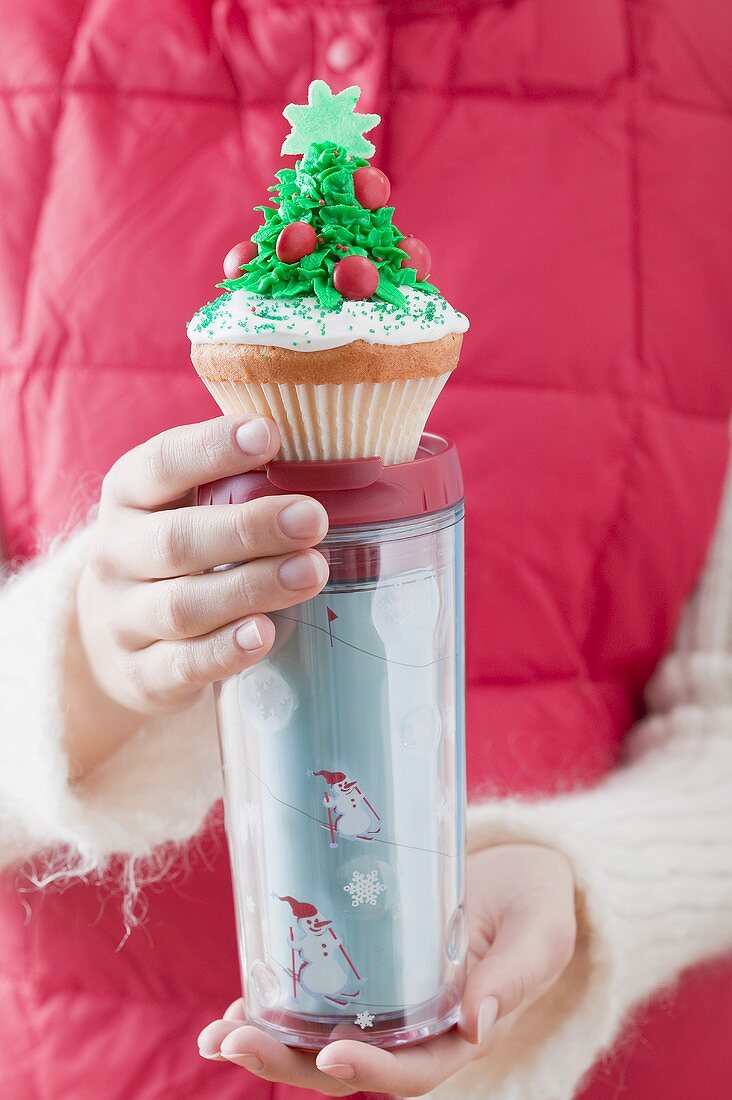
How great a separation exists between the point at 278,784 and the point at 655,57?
2.13 ft

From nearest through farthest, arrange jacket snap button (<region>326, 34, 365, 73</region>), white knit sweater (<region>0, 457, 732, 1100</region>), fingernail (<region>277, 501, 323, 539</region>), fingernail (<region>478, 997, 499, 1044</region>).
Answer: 1. fingernail (<region>277, 501, 323, 539</region>)
2. fingernail (<region>478, 997, 499, 1044</region>)
3. white knit sweater (<region>0, 457, 732, 1100</region>)
4. jacket snap button (<region>326, 34, 365, 73</region>)

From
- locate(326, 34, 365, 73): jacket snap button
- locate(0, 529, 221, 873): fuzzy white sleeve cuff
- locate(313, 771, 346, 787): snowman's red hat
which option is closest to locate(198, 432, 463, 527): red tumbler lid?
locate(313, 771, 346, 787): snowman's red hat

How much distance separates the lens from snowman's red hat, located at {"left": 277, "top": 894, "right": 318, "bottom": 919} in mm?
465

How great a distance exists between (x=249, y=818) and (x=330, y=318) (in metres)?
0.25

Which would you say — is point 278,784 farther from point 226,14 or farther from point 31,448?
point 226,14

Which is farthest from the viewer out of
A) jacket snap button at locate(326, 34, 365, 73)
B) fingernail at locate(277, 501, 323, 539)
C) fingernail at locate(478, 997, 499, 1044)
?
jacket snap button at locate(326, 34, 365, 73)

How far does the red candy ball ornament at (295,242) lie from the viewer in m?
0.42

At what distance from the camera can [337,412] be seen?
43 cm

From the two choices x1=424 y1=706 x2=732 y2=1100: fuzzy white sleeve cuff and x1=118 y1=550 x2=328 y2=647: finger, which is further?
x1=424 y1=706 x2=732 y2=1100: fuzzy white sleeve cuff

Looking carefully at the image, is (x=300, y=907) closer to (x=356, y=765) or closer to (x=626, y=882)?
(x=356, y=765)

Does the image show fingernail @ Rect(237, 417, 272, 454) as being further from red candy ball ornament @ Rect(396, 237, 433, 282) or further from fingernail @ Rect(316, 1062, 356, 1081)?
fingernail @ Rect(316, 1062, 356, 1081)

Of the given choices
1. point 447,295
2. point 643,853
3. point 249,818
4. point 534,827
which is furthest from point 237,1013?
point 447,295

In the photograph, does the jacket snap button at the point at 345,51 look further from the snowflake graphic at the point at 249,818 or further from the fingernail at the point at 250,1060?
the fingernail at the point at 250,1060

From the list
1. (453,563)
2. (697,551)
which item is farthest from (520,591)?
(453,563)
